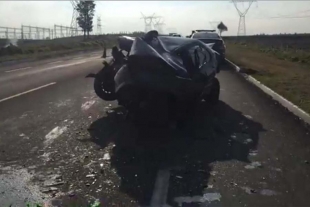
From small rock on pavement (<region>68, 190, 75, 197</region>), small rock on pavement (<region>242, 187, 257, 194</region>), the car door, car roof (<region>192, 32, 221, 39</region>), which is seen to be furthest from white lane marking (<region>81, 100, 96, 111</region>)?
car roof (<region>192, 32, 221, 39</region>)

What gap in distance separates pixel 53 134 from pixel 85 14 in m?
70.6

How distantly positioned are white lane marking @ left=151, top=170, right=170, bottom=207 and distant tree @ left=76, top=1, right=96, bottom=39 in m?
71.9

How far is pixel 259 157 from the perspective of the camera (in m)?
7.45

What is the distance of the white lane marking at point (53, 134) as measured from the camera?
848 cm

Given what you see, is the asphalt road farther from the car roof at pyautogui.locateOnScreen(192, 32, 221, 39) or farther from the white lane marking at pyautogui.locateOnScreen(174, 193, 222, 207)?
the car roof at pyautogui.locateOnScreen(192, 32, 221, 39)

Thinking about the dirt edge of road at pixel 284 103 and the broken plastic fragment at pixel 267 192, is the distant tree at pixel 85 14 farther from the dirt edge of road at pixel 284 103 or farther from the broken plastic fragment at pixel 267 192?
the broken plastic fragment at pixel 267 192

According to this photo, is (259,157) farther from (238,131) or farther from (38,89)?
(38,89)

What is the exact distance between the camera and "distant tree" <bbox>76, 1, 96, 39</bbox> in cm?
7694

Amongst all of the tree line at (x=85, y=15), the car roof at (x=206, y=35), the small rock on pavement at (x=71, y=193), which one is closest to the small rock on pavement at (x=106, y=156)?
the small rock on pavement at (x=71, y=193)

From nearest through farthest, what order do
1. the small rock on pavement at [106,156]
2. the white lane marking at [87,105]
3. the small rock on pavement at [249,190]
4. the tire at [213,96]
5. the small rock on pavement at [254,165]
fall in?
1. the small rock on pavement at [249,190]
2. the small rock on pavement at [254,165]
3. the small rock on pavement at [106,156]
4. the white lane marking at [87,105]
5. the tire at [213,96]

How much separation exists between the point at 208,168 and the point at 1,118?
540 centimetres

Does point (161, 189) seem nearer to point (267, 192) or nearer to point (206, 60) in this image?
point (267, 192)

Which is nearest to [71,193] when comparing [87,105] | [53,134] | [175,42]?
[53,134]

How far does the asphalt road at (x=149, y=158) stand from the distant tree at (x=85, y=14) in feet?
217
